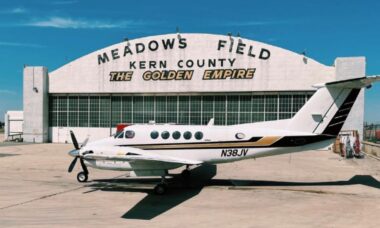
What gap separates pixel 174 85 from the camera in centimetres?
4078

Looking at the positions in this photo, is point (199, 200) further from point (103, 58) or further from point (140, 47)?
point (103, 58)

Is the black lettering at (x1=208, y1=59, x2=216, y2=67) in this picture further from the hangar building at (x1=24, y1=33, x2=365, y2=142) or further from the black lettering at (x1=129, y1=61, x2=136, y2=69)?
the black lettering at (x1=129, y1=61, x2=136, y2=69)

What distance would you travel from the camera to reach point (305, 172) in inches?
818

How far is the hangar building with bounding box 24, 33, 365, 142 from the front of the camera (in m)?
37.8

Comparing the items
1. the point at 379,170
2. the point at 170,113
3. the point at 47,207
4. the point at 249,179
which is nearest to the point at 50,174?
the point at 47,207

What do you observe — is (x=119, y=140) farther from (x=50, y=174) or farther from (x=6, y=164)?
(x=6, y=164)

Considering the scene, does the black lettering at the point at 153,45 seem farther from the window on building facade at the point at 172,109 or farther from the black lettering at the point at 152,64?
the window on building facade at the point at 172,109

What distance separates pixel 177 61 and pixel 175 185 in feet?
85.6

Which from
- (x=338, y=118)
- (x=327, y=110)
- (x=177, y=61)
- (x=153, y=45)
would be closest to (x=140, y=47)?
(x=153, y=45)

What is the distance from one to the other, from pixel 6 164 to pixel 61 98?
73.5 ft

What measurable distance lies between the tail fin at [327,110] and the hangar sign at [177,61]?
23376mm

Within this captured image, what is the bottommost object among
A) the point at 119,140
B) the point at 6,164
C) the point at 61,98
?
the point at 6,164

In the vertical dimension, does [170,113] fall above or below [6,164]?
above

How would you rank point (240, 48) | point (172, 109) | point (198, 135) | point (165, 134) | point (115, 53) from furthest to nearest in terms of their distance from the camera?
point (115, 53) → point (172, 109) → point (240, 48) → point (165, 134) → point (198, 135)
